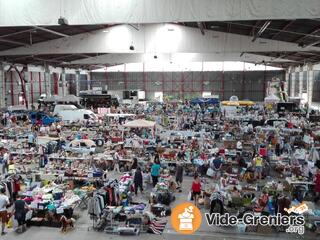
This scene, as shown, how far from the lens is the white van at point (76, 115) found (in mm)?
26728

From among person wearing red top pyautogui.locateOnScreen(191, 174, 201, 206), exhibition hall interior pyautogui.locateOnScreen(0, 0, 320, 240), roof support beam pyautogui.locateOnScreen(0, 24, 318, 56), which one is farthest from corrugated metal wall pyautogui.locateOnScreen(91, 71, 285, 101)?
person wearing red top pyautogui.locateOnScreen(191, 174, 201, 206)

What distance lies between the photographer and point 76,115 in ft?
88.5

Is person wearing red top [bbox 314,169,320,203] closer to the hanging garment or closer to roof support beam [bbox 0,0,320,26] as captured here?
the hanging garment

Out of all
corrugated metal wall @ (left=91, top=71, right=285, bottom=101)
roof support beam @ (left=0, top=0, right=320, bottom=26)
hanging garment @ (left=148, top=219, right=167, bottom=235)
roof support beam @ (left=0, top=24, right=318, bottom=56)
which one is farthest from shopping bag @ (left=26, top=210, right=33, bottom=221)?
corrugated metal wall @ (left=91, top=71, right=285, bottom=101)

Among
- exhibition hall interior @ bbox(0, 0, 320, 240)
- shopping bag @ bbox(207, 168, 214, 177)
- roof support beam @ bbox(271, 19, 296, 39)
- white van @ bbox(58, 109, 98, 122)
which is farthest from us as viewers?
white van @ bbox(58, 109, 98, 122)

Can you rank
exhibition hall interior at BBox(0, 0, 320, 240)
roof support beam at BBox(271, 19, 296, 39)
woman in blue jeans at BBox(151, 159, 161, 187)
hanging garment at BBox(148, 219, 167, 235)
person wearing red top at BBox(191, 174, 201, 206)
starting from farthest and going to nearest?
roof support beam at BBox(271, 19, 296, 39) → woman in blue jeans at BBox(151, 159, 161, 187) → person wearing red top at BBox(191, 174, 201, 206) → exhibition hall interior at BBox(0, 0, 320, 240) → hanging garment at BBox(148, 219, 167, 235)

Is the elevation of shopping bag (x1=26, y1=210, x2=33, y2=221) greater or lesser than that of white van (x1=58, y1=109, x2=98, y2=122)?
lesser

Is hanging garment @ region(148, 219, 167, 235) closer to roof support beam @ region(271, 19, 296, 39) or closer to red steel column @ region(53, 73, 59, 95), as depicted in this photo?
roof support beam @ region(271, 19, 296, 39)

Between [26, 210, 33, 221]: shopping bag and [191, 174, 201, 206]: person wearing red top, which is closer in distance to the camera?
[26, 210, 33, 221]: shopping bag

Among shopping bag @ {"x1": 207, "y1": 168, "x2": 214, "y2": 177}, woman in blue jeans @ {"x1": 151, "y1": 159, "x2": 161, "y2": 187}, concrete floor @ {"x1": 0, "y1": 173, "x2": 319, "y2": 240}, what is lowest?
concrete floor @ {"x1": 0, "y1": 173, "x2": 319, "y2": 240}

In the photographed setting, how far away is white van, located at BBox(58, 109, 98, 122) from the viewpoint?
26728 mm

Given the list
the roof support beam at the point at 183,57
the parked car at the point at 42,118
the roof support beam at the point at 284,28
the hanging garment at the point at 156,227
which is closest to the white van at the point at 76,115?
the parked car at the point at 42,118

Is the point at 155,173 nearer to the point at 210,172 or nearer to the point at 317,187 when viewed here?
the point at 210,172

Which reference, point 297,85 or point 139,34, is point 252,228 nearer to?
point 139,34
